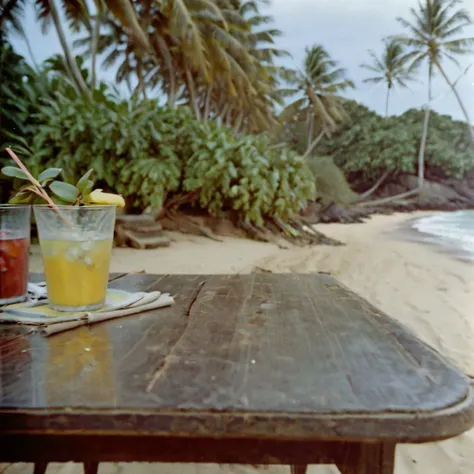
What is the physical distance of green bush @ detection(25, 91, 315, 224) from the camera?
9.78 feet

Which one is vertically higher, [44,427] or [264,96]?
[264,96]

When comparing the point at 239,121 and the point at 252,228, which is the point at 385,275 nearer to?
the point at 252,228

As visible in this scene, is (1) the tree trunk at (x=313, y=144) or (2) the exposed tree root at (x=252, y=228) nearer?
(2) the exposed tree root at (x=252, y=228)

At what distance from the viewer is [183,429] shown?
29 cm

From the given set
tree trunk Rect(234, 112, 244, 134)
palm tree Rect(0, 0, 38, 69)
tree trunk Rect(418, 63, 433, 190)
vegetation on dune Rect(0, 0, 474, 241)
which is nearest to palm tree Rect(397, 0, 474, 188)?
vegetation on dune Rect(0, 0, 474, 241)

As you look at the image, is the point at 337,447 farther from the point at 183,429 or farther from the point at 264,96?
the point at 264,96

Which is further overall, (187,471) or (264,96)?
(264,96)

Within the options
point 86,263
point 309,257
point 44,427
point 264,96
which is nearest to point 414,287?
point 309,257

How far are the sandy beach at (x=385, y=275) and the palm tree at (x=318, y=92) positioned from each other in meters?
1.17

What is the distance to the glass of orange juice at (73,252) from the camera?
52 centimetres

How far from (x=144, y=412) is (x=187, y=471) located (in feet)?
2.37

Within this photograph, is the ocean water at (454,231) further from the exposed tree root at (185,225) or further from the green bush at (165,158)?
the exposed tree root at (185,225)

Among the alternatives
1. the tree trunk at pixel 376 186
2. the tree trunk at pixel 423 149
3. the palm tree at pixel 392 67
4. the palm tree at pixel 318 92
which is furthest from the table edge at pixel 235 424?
the tree trunk at pixel 376 186

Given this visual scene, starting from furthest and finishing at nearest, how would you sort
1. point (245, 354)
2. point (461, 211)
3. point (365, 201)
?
1. point (365, 201)
2. point (461, 211)
3. point (245, 354)
